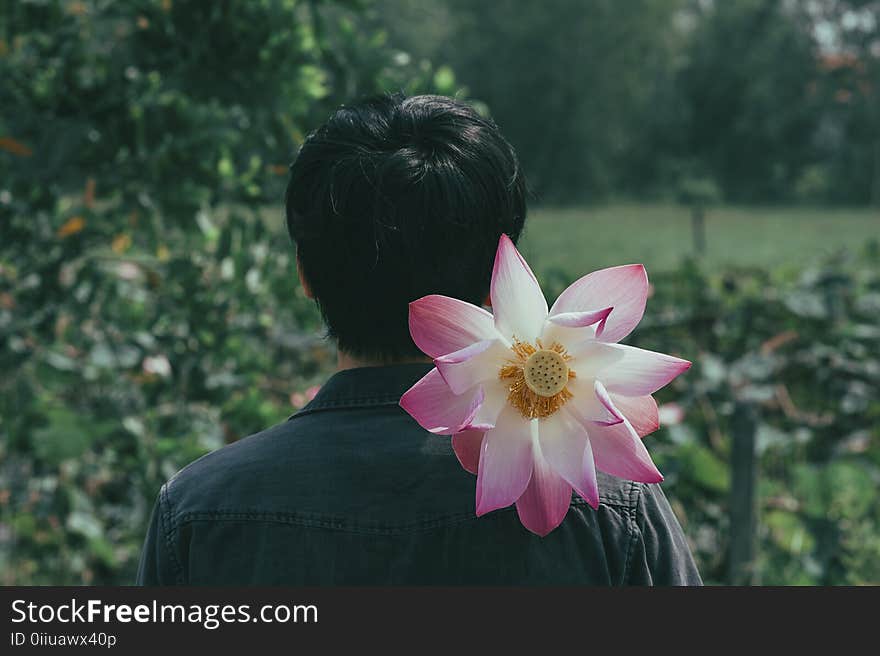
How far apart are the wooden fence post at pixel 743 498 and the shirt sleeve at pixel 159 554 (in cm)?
148

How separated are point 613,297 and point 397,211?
20 cm

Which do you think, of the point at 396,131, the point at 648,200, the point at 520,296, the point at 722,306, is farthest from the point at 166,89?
the point at 648,200

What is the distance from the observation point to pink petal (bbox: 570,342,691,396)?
87cm

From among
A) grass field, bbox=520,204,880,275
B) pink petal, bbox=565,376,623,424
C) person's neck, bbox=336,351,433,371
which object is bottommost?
pink petal, bbox=565,376,623,424

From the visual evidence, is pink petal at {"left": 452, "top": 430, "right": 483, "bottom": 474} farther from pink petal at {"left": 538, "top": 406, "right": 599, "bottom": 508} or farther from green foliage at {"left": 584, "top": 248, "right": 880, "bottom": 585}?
green foliage at {"left": 584, "top": 248, "right": 880, "bottom": 585}

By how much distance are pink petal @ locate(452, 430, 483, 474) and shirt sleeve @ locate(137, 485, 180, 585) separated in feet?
0.99

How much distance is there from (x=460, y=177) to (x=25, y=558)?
168cm

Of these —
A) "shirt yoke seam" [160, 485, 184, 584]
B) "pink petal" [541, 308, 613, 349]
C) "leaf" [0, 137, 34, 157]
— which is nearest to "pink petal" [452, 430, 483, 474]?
"pink petal" [541, 308, 613, 349]

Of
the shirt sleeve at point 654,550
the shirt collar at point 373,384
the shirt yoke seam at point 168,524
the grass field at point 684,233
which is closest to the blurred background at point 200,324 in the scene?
the shirt sleeve at point 654,550

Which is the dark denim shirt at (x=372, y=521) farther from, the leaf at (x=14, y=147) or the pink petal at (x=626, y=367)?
the leaf at (x=14, y=147)

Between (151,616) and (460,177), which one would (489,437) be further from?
(151,616)

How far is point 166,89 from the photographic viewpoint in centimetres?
203

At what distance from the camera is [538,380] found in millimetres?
876

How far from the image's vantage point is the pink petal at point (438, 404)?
84cm
